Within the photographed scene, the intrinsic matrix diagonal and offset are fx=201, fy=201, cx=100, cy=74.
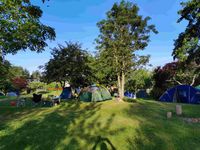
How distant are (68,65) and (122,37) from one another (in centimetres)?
749

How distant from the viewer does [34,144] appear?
19.7 feet

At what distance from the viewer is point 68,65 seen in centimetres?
2039

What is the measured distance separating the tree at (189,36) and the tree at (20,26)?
6914mm

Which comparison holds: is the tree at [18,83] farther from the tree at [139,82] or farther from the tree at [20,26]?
the tree at [20,26]

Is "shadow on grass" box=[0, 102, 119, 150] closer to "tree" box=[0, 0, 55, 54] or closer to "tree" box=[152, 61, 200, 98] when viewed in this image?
"tree" box=[0, 0, 55, 54]

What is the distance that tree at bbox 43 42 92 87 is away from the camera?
20.5 m

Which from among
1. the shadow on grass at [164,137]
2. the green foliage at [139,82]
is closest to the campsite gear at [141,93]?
the green foliage at [139,82]

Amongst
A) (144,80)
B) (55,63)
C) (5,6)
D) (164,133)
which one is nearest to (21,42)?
(5,6)

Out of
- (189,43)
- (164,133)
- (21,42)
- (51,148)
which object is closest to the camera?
(51,148)

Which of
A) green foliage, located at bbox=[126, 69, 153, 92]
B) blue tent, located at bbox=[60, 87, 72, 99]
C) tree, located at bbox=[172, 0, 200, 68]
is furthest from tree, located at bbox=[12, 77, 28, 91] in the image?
tree, located at bbox=[172, 0, 200, 68]

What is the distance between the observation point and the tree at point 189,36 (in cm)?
1075

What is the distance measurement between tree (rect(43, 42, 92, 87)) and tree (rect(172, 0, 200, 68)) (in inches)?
436

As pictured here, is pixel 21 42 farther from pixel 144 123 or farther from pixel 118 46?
pixel 118 46

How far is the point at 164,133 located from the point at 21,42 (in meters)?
6.59
